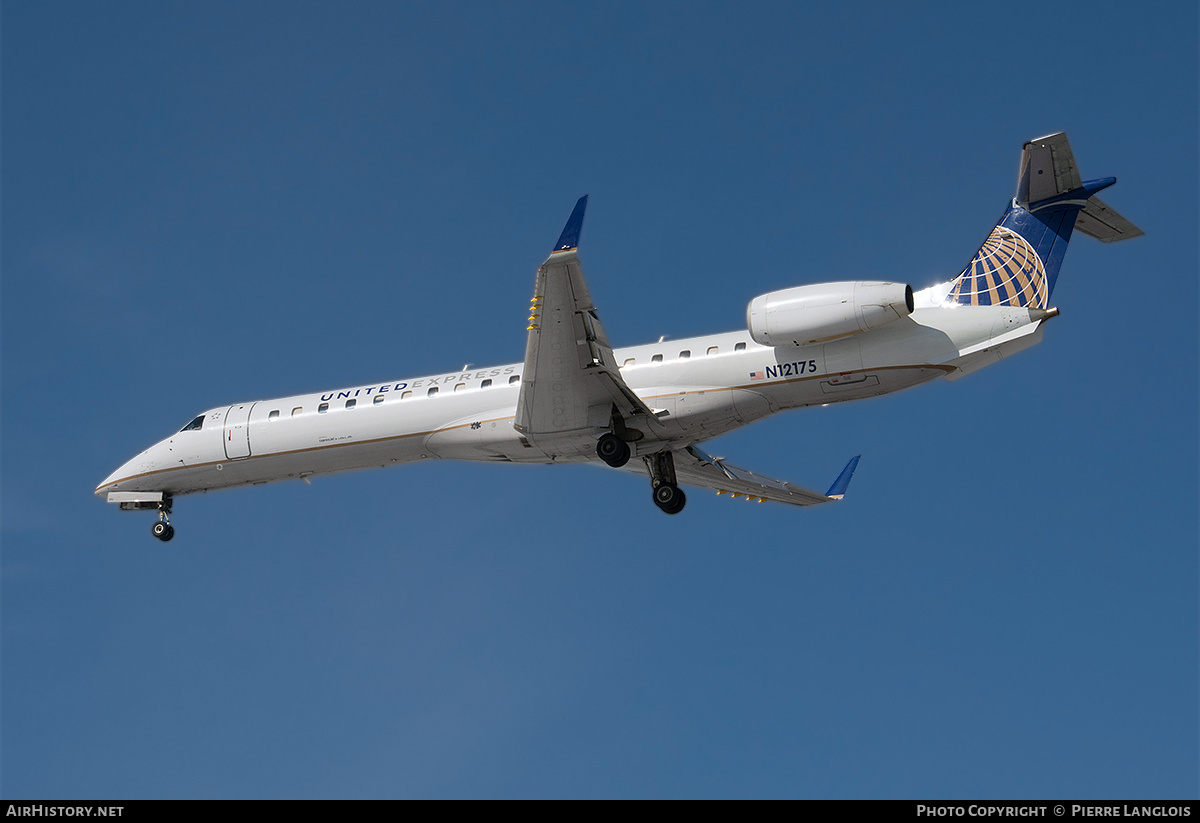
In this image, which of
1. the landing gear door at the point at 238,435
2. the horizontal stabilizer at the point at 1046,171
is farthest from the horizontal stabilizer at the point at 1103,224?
the landing gear door at the point at 238,435

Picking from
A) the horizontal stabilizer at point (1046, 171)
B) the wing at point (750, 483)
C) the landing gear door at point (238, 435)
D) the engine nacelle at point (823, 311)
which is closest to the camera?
the engine nacelle at point (823, 311)

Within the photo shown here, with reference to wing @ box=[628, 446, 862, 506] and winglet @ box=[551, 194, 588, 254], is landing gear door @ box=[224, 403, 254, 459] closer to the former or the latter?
wing @ box=[628, 446, 862, 506]

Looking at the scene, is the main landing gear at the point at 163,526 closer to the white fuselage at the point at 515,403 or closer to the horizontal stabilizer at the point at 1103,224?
the white fuselage at the point at 515,403

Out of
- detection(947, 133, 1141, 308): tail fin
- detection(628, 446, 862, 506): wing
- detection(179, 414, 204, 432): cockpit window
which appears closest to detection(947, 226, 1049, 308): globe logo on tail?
detection(947, 133, 1141, 308): tail fin

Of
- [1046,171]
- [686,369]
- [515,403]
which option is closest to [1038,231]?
[1046,171]

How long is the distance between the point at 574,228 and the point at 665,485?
7.66m

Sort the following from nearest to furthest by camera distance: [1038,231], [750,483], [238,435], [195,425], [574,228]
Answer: [574,228] < [1038,231] < [238,435] < [195,425] < [750,483]

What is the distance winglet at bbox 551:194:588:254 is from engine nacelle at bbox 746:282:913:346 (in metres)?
4.25

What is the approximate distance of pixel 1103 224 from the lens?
22656mm

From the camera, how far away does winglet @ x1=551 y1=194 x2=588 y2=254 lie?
62.3ft

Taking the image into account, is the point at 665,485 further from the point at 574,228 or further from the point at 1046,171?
the point at 1046,171

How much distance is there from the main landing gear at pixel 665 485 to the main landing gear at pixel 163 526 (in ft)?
36.5

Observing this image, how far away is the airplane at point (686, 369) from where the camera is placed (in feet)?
69.4
